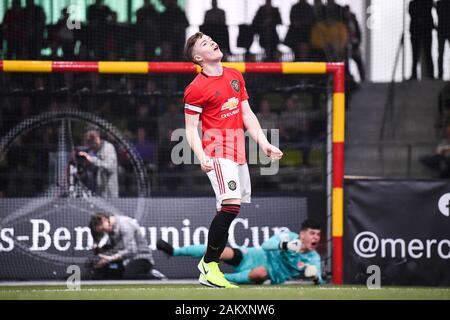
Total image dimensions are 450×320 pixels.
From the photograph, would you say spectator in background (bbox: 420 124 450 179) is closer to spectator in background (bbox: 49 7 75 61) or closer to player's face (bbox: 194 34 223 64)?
spectator in background (bbox: 49 7 75 61)

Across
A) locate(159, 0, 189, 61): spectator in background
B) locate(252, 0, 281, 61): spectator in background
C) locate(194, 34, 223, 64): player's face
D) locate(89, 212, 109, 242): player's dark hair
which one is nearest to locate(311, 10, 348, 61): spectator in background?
locate(252, 0, 281, 61): spectator in background

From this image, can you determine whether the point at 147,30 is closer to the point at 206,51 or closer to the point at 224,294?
the point at 206,51

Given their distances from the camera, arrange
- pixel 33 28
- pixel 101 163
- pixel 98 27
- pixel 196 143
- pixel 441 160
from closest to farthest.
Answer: pixel 196 143, pixel 101 163, pixel 33 28, pixel 98 27, pixel 441 160

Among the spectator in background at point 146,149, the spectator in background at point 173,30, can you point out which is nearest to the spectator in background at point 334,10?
the spectator in background at point 173,30

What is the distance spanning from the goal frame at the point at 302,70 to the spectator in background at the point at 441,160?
338cm

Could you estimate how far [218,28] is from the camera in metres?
11.2

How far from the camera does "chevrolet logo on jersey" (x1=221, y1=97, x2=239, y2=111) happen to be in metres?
7.73

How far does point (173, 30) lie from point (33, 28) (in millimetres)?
1715

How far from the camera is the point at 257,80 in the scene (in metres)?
11.0

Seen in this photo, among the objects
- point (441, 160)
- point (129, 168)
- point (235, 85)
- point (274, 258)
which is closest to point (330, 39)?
point (441, 160)

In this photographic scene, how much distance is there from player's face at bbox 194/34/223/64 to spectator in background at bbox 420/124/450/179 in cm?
567

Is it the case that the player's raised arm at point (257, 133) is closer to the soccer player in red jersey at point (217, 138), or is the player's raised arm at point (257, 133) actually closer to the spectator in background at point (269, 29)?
the soccer player in red jersey at point (217, 138)

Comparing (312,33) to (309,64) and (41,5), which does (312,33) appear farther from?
(41,5)

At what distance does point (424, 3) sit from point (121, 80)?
13.2 feet
